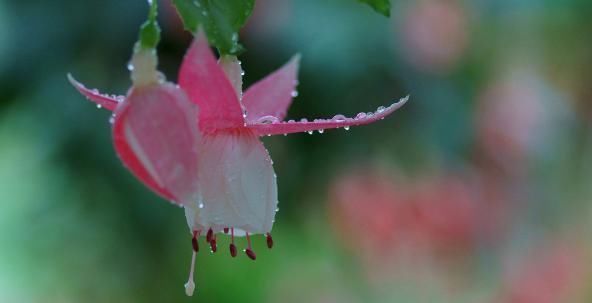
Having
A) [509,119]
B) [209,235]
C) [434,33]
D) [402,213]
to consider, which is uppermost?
[209,235]

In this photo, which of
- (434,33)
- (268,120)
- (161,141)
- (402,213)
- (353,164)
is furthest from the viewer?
(402,213)

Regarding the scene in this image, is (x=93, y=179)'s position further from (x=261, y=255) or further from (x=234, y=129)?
(x=234, y=129)

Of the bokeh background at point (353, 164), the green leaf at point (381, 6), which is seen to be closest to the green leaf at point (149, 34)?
the green leaf at point (381, 6)

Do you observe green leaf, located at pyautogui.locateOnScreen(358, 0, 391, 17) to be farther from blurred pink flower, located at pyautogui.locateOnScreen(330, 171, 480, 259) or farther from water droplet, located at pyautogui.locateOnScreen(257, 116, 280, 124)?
blurred pink flower, located at pyautogui.locateOnScreen(330, 171, 480, 259)

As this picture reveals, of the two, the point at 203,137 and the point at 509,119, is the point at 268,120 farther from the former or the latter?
the point at 509,119

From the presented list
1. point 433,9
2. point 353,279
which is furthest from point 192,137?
point 353,279

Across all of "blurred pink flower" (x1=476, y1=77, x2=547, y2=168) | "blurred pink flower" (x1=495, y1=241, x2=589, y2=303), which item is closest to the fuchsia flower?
"blurred pink flower" (x1=476, y1=77, x2=547, y2=168)

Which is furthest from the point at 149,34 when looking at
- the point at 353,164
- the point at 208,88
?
the point at 353,164
